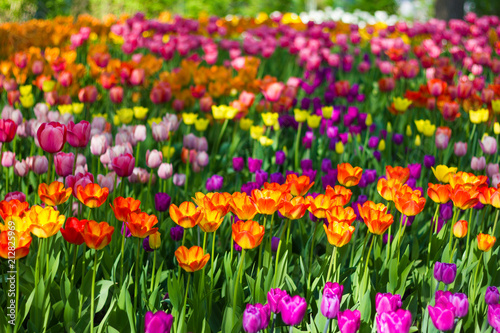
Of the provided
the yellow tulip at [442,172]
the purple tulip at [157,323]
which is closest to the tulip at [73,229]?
the purple tulip at [157,323]

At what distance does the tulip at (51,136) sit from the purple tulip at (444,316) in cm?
136

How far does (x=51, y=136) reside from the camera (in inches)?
75.4

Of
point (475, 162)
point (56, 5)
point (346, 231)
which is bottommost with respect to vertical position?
point (56, 5)

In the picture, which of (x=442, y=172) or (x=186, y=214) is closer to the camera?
(x=186, y=214)

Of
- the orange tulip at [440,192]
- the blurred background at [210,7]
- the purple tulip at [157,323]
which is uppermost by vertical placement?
the orange tulip at [440,192]

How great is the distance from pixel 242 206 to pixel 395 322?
609 millimetres

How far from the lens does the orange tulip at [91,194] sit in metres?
1.74

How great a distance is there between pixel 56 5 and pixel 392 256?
12834mm

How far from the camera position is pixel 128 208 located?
65.8 inches

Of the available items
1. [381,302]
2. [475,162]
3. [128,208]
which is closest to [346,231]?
[381,302]

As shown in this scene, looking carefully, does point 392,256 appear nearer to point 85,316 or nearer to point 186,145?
point 85,316

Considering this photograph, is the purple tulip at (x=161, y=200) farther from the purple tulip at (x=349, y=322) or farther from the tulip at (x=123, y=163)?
the purple tulip at (x=349, y=322)

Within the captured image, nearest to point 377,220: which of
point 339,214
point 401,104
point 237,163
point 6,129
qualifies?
point 339,214

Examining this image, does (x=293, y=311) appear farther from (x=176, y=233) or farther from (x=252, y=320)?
(x=176, y=233)
